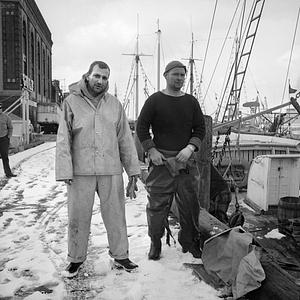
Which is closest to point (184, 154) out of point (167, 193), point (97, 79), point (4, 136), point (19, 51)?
point (167, 193)

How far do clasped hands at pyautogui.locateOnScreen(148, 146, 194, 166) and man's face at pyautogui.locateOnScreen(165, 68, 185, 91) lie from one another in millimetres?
585

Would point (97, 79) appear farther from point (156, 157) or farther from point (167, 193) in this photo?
point (167, 193)

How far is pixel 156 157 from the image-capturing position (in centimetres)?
349

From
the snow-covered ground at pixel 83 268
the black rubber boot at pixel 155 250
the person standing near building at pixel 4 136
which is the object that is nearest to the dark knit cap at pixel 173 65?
the black rubber boot at pixel 155 250

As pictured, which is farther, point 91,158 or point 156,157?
point 156,157

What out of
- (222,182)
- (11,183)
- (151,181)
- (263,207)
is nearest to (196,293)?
(151,181)

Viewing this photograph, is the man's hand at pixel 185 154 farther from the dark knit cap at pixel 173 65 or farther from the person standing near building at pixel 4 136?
the person standing near building at pixel 4 136

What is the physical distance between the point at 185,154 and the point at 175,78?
715 millimetres

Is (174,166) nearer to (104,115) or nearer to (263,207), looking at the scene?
(104,115)

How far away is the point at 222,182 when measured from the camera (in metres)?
5.77

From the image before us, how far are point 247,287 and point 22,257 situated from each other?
2.29 meters

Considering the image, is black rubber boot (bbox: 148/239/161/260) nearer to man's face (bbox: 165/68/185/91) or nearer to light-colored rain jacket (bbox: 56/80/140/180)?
light-colored rain jacket (bbox: 56/80/140/180)

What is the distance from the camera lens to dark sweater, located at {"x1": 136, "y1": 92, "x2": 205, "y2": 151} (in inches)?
138

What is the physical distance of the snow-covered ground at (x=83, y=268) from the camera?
10.1 ft
